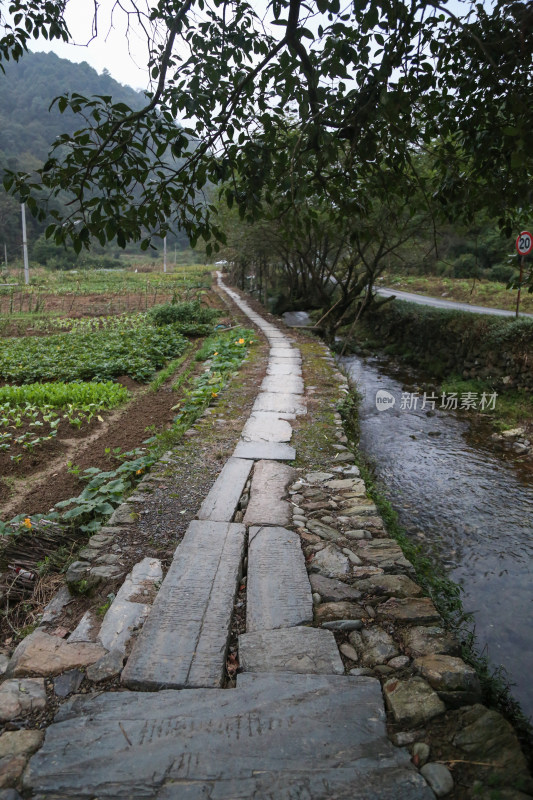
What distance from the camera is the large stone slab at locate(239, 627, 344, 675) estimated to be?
78.9 inches

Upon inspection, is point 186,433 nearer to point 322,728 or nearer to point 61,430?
point 61,430

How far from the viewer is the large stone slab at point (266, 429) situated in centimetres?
482

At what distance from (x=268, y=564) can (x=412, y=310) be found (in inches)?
461

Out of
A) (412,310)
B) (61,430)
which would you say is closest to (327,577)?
(61,430)

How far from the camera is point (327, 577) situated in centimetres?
267

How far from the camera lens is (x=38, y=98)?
7088 centimetres

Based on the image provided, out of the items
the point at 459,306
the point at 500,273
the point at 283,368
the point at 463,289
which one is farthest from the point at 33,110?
the point at 283,368

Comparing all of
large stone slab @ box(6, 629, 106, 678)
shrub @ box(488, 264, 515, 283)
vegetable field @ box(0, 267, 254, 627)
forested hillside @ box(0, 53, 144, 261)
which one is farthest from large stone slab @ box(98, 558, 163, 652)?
forested hillside @ box(0, 53, 144, 261)

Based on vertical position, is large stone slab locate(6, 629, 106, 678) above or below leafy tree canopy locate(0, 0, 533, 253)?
below

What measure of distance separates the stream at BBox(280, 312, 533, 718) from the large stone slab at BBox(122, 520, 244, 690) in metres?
1.83

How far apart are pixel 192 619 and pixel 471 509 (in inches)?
144

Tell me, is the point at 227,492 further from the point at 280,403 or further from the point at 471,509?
the point at 471,509

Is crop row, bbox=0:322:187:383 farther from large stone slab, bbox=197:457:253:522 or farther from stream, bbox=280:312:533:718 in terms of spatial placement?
large stone slab, bbox=197:457:253:522

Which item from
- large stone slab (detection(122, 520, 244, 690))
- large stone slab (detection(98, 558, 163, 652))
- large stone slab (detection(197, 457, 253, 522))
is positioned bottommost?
large stone slab (detection(98, 558, 163, 652))
